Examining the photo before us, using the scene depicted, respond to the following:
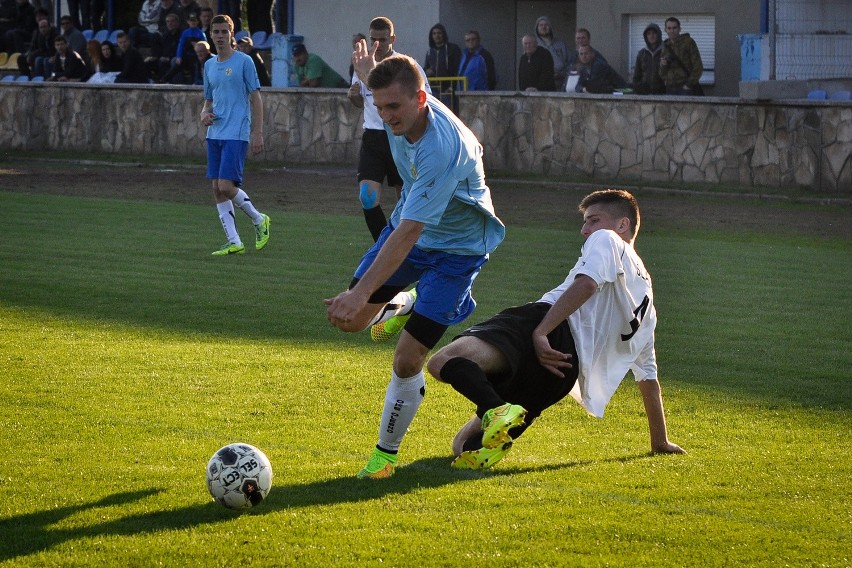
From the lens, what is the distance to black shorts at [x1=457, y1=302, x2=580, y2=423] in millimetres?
5441

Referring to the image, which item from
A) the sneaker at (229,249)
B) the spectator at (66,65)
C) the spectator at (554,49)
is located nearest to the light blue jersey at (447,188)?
the sneaker at (229,249)

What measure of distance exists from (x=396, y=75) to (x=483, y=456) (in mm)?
1547

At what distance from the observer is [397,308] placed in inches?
273

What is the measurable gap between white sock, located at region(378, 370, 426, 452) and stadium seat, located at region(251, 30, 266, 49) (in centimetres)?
2306

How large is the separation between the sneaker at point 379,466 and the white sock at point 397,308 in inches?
63.7

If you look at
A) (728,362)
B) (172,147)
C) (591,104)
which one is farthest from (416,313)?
(172,147)

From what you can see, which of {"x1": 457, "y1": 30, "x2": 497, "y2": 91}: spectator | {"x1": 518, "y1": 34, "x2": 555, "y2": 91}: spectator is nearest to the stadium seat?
{"x1": 457, "y1": 30, "x2": 497, "y2": 91}: spectator

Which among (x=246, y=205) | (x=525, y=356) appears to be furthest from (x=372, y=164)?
(x=525, y=356)

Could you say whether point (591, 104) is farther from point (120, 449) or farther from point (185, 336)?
point (120, 449)

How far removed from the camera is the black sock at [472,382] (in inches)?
199

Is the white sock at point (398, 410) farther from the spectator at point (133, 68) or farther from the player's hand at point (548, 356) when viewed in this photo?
the spectator at point (133, 68)

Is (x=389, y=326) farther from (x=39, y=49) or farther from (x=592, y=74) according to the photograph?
(x=39, y=49)

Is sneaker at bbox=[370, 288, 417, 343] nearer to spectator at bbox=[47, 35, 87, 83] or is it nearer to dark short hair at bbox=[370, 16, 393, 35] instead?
dark short hair at bbox=[370, 16, 393, 35]

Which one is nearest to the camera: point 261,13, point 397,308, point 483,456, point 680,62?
point 483,456
